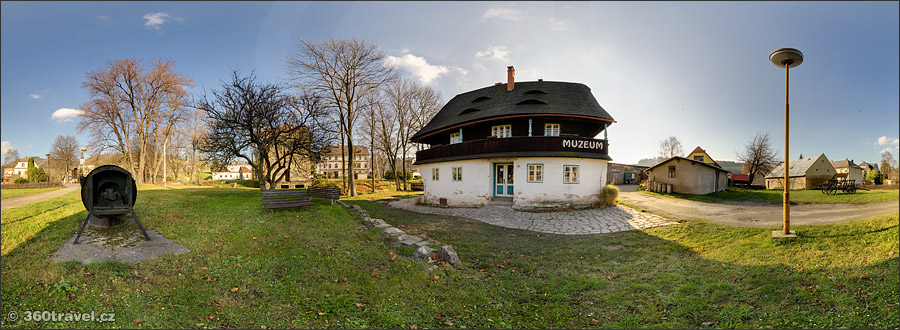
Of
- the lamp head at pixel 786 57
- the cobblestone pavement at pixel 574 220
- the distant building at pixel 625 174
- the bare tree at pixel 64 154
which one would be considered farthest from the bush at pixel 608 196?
the bare tree at pixel 64 154

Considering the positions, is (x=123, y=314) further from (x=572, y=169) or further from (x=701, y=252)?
(x=572, y=169)

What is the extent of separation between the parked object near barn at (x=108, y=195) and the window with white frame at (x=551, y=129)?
15771 mm

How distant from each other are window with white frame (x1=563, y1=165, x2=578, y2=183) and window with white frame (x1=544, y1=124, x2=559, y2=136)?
212 centimetres

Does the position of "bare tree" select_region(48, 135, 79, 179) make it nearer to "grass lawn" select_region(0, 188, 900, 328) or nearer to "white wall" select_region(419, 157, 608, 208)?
"grass lawn" select_region(0, 188, 900, 328)

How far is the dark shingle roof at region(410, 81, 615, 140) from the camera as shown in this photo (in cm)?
1609

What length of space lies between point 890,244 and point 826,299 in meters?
1.99

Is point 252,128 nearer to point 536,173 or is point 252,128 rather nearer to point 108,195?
point 108,195

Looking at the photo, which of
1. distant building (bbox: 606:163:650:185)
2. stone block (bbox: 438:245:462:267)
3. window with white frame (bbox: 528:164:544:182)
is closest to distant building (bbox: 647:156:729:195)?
window with white frame (bbox: 528:164:544:182)

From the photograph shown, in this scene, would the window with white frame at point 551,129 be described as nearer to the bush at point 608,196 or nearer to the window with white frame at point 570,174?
the window with white frame at point 570,174

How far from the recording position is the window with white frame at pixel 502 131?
17.2 metres

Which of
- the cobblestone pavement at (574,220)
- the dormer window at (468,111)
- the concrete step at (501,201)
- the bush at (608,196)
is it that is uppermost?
the dormer window at (468,111)

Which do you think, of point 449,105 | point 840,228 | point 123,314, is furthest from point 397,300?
point 449,105

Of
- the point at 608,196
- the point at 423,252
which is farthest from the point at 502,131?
the point at 423,252

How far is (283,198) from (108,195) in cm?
370
